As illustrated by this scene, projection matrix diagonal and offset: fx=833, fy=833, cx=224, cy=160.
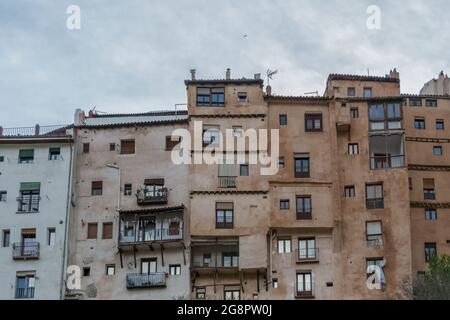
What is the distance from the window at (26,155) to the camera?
68125 millimetres

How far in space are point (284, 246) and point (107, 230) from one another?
1409cm

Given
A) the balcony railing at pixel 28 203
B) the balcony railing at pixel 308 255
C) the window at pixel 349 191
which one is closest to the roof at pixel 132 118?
the balcony railing at pixel 28 203

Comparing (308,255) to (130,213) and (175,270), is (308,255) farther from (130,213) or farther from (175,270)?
(130,213)

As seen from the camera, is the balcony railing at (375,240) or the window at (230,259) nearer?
the balcony railing at (375,240)

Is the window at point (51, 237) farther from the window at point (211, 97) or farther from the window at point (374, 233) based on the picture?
the window at point (374, 233)

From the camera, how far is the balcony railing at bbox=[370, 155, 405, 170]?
2635 inches

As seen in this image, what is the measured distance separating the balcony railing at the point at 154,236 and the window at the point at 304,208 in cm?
937

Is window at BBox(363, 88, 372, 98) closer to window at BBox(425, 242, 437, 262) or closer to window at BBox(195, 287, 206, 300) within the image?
window at BBox(425, 242, 437, 262)

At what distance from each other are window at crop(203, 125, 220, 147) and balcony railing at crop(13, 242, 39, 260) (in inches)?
619

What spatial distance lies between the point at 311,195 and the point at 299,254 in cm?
482

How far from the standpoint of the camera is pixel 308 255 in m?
64.5
